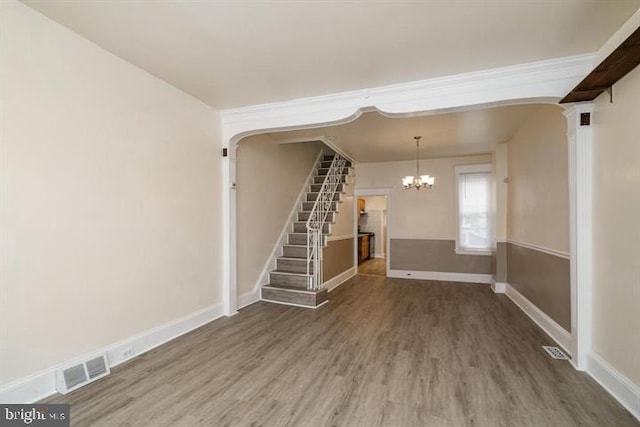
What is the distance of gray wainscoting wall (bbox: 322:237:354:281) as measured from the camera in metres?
5.85

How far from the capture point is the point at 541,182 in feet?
12.7

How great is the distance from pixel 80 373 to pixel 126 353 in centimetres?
43

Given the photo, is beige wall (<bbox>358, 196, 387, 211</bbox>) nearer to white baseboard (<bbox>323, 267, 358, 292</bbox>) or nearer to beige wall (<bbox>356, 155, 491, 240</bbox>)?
beige wall (<bbox>356, 155, 491, 240</bbox>)

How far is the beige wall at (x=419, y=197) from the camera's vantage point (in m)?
6.86

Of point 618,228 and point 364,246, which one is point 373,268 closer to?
point 364,246

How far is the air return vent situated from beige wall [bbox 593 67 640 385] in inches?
162

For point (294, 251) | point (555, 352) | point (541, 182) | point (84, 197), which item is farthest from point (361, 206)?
point (84, 197)

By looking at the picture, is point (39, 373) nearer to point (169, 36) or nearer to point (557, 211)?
point (169, 36)

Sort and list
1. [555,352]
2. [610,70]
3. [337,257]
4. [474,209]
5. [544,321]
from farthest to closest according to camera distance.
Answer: [474,209] → [337,257] → [544,321] → [555,352] → [610,70]

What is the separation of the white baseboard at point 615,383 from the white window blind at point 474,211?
421 centimetres

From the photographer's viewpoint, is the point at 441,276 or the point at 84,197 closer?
the point at 84,197

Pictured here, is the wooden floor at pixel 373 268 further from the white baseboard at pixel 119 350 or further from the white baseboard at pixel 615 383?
the white baseboard at pixel 615 383

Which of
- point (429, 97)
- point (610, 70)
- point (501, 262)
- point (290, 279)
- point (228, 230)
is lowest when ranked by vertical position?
point (290, 279)

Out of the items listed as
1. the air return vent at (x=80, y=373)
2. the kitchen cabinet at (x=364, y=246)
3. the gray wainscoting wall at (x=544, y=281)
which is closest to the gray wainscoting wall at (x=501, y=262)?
the gray wainscoting wall at (x=544, y=281)
